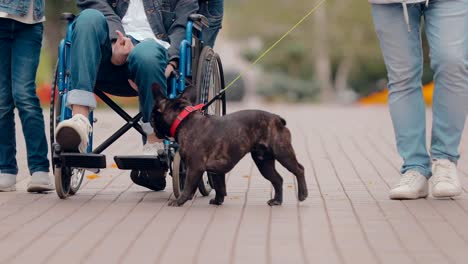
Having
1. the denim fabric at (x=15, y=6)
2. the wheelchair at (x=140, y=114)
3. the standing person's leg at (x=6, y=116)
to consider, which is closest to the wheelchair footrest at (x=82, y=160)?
the wheelchair at (x=140, y=114)

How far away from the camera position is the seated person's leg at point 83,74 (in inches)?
282

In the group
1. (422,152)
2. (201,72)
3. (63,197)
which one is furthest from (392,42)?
(63,197)

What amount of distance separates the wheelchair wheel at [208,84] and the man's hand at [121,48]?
0.47 m

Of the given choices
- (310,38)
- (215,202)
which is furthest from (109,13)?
(310,38)

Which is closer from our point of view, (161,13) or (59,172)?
(59,172)

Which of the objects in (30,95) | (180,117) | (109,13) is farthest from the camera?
(30,95)

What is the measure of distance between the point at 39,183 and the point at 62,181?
1.48 ft

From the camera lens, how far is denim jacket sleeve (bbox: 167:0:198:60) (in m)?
7.67

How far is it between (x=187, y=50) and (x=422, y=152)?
5.19 feet

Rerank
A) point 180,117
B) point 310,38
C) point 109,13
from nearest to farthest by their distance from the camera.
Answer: point 180,117 < point 109,13 < point 310,38

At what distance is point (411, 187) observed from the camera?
7457 mm

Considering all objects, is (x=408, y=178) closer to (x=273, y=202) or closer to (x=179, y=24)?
(x=273, y=202)

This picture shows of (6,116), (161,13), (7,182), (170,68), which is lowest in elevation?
(7,182)

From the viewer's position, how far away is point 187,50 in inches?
298
